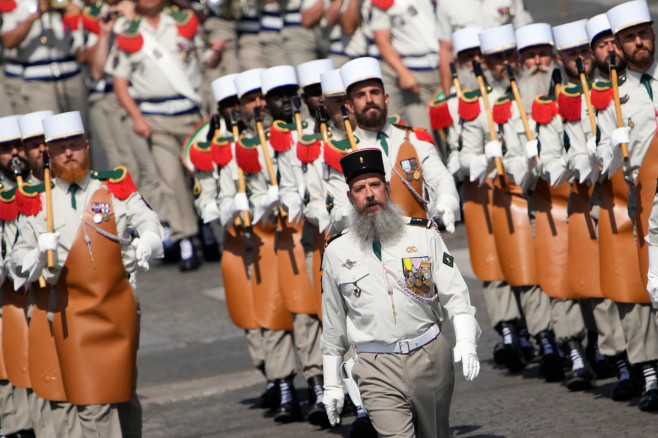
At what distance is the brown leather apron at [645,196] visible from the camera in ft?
31.7

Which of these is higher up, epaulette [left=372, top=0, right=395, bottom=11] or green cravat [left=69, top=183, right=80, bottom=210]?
epaulette [left=372, top=0, right=395, bottom=11]

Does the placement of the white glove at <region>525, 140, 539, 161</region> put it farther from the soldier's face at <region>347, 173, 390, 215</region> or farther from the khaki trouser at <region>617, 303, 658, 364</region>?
the soldier's face at <region>347, 173, 390, 215</region>

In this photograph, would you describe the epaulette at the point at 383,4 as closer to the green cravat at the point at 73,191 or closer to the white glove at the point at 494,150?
the white glove at the point at 494,150

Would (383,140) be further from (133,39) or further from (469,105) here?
(133,39)

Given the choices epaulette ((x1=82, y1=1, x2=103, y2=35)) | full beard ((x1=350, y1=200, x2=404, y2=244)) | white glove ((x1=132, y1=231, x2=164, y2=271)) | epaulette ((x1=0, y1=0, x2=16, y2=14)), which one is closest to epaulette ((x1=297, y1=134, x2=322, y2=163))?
white glove ((x1=132, y1=231, x2=164, y2=271))

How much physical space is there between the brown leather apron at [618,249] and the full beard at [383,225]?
2719mm

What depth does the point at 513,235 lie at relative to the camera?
1174 centimetres

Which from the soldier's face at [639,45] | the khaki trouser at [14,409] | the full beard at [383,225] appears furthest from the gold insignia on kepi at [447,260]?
the khaki trouser at [14,409]

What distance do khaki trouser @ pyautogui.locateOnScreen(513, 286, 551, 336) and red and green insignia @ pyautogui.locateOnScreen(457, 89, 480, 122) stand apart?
4.44 ft

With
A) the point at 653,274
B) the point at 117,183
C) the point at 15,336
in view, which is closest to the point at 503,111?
the point at 117,183

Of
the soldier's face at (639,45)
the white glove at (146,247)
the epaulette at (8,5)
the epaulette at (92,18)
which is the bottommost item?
the white glove at (146,247)

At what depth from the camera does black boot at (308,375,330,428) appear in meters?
10.8

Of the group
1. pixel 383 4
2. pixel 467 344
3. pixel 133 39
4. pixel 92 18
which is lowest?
pixel 467 344

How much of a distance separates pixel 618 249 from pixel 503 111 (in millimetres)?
A: 1847
